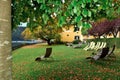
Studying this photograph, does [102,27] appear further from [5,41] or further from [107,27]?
[5,41]

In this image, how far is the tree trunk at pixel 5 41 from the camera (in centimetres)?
626

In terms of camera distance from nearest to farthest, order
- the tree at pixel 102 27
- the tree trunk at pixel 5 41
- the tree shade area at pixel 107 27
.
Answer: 1. the tree trunk at pixel 5 41
2. the tree shade area at pixel 107 27
3. the tree at pixel 102 27

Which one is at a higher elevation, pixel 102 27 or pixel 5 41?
pixel 5 41

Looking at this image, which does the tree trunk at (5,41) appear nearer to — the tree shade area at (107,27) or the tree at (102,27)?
the tree shade area at (107,27)

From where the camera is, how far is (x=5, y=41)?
6328 millimetres

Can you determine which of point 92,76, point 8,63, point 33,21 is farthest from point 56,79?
point 8,63

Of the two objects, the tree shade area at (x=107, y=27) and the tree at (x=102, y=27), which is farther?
the tree at (x=102, y=27)

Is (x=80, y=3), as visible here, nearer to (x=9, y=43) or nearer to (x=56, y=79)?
(x=9, y=43)

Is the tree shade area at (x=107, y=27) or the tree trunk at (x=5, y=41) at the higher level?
the tree trunk at (x=5, y=41)

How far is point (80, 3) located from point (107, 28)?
158ft

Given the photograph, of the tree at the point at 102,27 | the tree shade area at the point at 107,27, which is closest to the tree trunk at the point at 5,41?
the tree shade area at the point at 107,27

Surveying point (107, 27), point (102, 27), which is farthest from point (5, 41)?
point (102, 27)

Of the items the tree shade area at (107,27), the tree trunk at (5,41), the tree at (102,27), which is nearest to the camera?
the tree trunk at (5,41)

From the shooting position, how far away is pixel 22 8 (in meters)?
10.6
